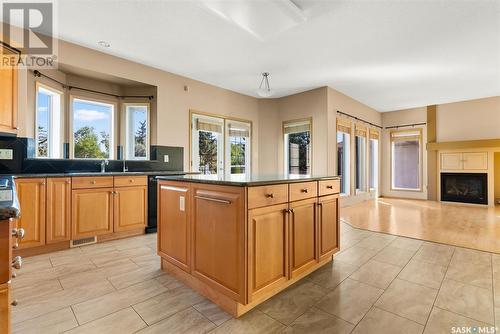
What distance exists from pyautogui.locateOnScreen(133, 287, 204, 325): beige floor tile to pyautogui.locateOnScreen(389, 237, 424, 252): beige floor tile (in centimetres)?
258

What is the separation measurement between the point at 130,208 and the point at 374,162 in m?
7.16

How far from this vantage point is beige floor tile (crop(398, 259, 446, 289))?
2114mm

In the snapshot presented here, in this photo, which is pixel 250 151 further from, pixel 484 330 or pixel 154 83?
pixel 484 330

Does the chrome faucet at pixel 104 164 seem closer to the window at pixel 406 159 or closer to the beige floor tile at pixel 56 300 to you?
the beige floor tile at pixel 56 300

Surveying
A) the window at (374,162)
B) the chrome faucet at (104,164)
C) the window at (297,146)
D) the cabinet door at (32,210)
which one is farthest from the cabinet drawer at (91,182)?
the window at (374,162)

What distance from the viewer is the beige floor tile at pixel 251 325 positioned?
1487 mm

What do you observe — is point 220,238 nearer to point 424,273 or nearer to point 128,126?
point 424,273

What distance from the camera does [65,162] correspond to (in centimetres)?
338

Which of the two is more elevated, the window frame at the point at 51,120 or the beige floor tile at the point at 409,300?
the window frame at the point at 51,120

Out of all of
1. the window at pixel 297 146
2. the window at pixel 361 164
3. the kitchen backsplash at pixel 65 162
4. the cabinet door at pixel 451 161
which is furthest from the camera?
the window at pixel 361 164

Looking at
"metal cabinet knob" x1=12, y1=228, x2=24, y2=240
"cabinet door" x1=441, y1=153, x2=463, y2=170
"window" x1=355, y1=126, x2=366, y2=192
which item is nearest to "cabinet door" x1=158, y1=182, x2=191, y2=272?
"metal cabinet knob" x1=12, y1=228, x2=24, y2=240

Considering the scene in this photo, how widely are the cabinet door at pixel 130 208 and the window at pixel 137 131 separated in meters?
0.97

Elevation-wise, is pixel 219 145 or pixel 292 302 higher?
pixel 219 145

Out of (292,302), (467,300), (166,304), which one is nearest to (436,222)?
(467,300)
